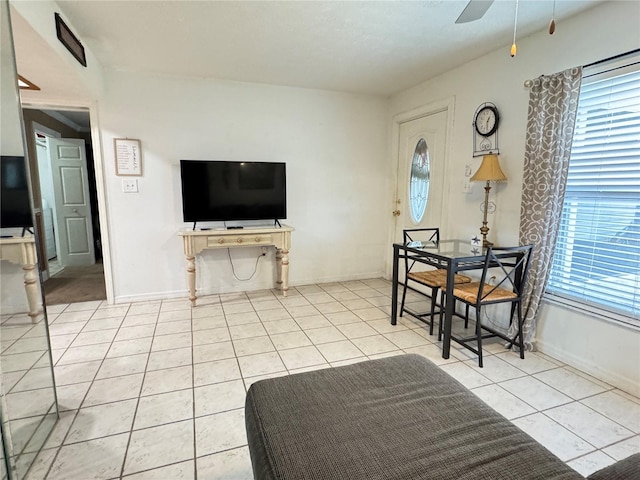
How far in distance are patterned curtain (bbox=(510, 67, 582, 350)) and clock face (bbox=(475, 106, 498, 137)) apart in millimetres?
374

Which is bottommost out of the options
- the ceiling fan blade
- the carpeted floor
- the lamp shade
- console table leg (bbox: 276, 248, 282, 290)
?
the carpeted floor

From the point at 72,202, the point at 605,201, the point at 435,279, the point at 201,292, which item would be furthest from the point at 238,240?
the point at 72,202

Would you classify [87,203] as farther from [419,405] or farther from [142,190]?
[419,405]

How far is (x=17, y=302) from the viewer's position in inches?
57.2

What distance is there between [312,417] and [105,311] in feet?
10.1

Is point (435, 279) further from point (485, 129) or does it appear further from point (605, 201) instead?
point (485, 129)

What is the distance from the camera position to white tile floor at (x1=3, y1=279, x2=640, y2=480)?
5.12ft

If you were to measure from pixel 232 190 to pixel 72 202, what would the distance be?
335 centimetres

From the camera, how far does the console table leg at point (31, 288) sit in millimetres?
1529

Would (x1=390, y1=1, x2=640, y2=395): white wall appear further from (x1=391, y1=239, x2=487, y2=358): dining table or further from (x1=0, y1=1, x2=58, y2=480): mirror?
(x1=0, y1=1, x2=58, y2=480): mirror

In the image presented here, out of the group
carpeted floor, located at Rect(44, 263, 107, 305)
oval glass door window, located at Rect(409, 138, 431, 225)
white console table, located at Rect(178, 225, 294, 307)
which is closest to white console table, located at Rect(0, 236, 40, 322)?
white console table, located at Rect(178, 225, 294, 307)

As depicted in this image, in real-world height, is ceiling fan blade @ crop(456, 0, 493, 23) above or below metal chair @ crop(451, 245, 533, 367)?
above


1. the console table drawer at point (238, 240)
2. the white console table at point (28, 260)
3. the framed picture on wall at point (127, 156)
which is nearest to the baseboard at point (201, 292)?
the console table drawer at point (238, 240)

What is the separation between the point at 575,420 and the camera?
181 centimetres
